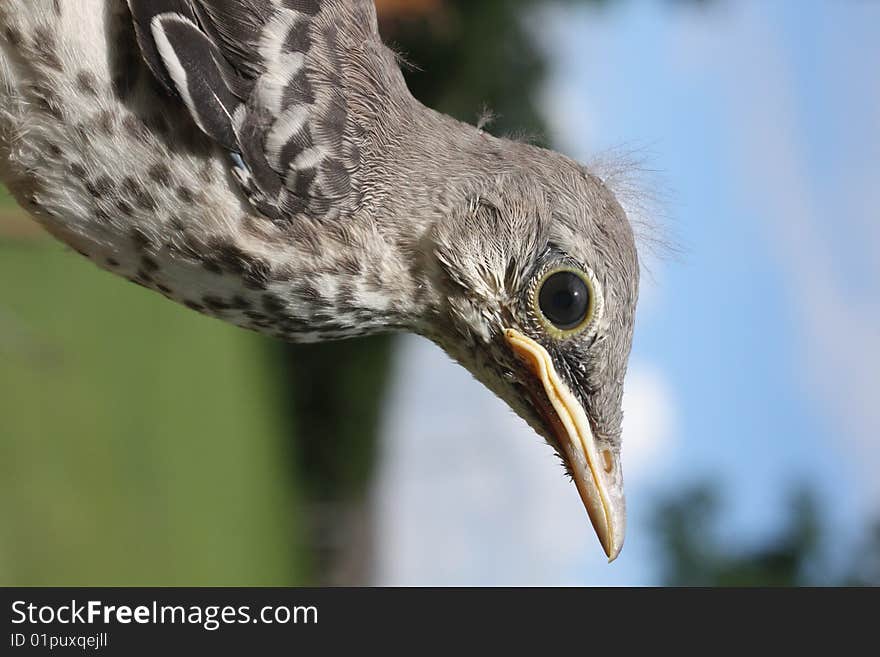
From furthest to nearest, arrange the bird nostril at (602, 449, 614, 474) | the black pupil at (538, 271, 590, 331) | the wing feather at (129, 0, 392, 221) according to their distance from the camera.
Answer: the bird nostril at (602, 449, 614, 474), the black pupil at (538, 271, 590, 331), the wing feather at (129, 0, 392, 221)

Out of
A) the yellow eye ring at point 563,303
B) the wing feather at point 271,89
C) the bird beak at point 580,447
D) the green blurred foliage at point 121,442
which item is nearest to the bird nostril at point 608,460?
the bird beak at point 580,447

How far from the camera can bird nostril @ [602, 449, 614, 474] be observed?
109 inches

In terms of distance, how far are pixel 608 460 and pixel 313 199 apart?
1.14m

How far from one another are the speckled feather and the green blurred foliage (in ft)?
18.0

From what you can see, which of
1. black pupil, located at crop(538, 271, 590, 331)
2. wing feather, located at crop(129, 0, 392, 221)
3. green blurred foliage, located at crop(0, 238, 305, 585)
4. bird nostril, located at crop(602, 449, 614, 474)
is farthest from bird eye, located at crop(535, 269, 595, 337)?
green blurred foliage, located at crop(0, 238, 305, 585)

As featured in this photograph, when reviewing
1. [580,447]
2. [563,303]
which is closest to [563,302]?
[563,303]

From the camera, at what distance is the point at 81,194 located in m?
2.63

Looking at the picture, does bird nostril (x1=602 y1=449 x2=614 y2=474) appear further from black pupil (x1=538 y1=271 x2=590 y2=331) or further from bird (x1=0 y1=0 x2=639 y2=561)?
black pupil (x1=538 y1=271 x2=590 y2=331)

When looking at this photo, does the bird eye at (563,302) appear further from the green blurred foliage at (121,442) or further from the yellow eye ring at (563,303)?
the green blurred foliage at (121,442)

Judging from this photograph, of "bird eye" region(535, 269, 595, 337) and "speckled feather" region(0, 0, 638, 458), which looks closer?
"speckled feather" region(0, 0, 638, 458)

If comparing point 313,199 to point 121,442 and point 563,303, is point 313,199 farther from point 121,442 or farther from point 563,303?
point 121,442

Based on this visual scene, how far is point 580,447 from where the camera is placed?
106 inches

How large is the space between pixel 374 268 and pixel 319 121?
17.2 inches

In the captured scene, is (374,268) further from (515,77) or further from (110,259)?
(515,77)
